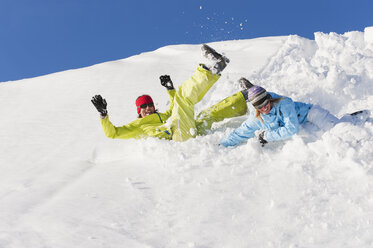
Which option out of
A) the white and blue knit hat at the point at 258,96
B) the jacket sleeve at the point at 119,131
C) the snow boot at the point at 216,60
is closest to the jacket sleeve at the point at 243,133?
the white and blue knit hat at the point at 258,96

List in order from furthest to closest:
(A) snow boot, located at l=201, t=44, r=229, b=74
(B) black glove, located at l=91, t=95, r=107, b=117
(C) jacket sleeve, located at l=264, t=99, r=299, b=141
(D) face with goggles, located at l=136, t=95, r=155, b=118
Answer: (D) face with goggles, located at l=136, t=95, r=155, b=118 < (B) black glove, located at l=91, t=95, r=107, b=117 < (A) snow boot, located at l=201, t=44, r=229, b=74 < (C) jacket sleeve, located at l=264, t=99, r=299, b=141

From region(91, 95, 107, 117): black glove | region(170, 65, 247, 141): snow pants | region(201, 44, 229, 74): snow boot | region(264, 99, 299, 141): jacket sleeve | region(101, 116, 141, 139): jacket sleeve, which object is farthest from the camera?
region(101, 116, 141, 139): jacket sleeve

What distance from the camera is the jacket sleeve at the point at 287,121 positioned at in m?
3.33

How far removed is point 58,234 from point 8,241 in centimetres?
37

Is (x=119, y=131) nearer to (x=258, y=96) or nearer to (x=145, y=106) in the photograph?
(x=145, y=106)

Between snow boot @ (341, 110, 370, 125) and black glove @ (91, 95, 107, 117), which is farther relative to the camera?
black glove @ (91, 95, 107, 117)

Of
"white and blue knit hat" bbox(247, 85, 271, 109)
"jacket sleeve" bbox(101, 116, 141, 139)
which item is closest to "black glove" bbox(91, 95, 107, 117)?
"jacket sleeve" bbox(101, 116, 141, 139)

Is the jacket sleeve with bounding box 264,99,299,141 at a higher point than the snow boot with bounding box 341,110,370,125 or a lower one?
higher

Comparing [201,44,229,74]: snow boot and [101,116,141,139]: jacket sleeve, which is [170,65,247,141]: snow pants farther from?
[101,116,141,139]: jacket sleeve

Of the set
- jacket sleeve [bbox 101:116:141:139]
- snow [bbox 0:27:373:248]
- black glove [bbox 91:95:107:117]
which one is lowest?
snow [bbox 0:27:373:248]

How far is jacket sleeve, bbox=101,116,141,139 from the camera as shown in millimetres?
4387

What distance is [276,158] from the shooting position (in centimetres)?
334

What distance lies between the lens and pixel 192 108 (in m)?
4.06

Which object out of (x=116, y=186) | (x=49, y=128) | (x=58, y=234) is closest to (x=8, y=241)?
(x=58, y=234)
